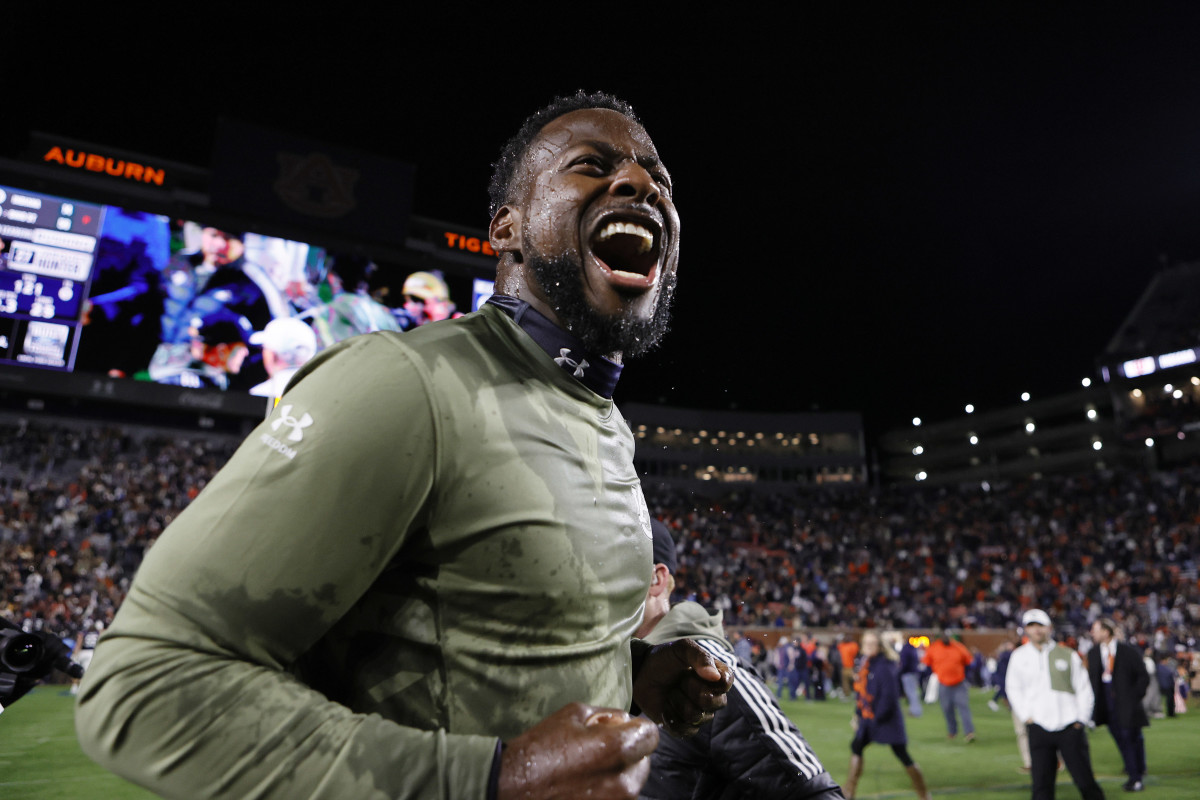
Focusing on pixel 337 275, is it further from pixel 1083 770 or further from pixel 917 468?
pixel 917 468

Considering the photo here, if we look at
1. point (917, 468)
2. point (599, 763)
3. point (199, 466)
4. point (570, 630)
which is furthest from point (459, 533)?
point (917, 468)

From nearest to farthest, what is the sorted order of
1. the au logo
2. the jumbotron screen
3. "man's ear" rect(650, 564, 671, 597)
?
"man's ear" rect(650, 564, 671, 597) → the jumbotron screen → the au logo

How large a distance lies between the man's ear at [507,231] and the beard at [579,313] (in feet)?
0.28

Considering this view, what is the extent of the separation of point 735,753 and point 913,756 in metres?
10.4

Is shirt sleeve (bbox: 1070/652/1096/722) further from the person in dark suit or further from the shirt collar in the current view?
the shirt collar

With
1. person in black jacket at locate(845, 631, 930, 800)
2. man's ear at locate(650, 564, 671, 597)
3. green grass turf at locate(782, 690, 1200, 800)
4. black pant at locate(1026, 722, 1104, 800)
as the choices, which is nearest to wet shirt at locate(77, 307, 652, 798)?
man's ear at locate(650, 564, 671, 597)

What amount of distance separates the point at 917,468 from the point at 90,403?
191 ft

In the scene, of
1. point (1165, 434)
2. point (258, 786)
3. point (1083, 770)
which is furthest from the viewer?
point (1165, 434)

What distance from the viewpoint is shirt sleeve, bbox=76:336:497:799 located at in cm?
94

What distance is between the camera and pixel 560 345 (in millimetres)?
1536

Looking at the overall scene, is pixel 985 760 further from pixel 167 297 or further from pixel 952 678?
pixel 167 297

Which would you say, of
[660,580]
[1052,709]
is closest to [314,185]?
[1052,709]

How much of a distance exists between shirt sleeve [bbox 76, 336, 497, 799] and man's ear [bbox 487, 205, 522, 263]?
66cm

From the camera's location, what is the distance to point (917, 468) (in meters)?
64.8
